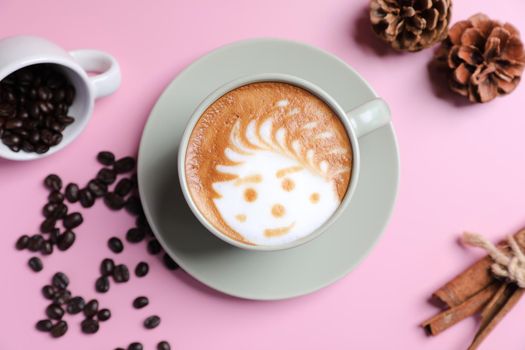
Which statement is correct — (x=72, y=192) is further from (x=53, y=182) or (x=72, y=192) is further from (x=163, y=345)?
(x=163, y=345)

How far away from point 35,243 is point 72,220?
0.10 meters

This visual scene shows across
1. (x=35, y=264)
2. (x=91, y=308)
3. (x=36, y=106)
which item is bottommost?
(x=91, y=308)

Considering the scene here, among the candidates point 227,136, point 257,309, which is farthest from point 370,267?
point 227,136

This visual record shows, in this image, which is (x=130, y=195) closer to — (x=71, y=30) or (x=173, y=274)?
(x=173, y=274)

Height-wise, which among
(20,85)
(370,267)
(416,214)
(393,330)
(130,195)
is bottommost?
(393,330)

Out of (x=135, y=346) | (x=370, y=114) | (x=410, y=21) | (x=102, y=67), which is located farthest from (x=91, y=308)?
(x=410, y=21)

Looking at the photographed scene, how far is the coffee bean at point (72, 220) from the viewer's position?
4.48 feet

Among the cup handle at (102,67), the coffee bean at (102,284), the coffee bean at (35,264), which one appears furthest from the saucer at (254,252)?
the coffee bean at (35,264)

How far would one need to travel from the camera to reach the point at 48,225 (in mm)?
1371

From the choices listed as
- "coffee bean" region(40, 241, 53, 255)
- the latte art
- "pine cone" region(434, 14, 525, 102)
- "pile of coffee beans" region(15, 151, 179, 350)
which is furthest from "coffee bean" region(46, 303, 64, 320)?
"pine cone" region(434, 14, 525, 102)

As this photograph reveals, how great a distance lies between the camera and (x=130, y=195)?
1.39 meters

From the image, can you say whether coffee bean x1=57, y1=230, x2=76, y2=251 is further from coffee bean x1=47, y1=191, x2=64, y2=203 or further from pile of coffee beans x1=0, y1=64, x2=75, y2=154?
pile of coffee beans x1=0, y1=64, x2=75, y2=154

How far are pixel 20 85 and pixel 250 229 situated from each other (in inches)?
23.5

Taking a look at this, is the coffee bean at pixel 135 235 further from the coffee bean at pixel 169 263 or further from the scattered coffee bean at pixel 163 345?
the scattered coffee bean at pixel 163 345
